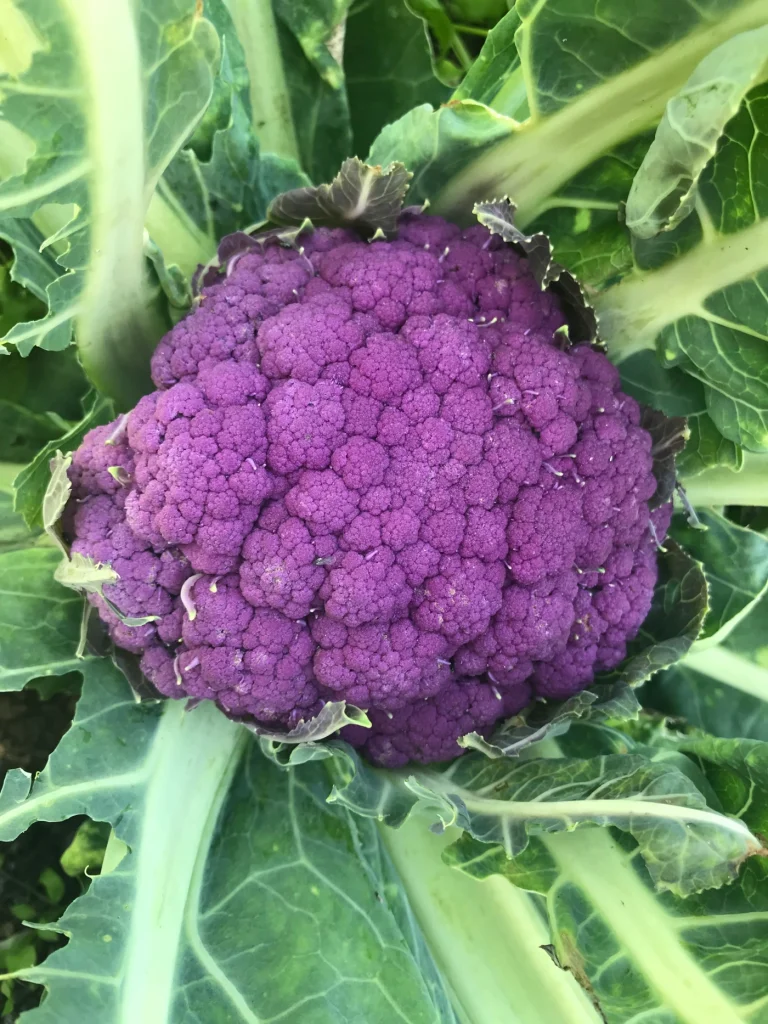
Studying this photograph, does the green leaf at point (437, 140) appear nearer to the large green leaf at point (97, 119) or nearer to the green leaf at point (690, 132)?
the green leaf at point (690, 132)

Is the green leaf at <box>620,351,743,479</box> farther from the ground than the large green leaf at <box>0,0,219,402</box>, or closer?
closer

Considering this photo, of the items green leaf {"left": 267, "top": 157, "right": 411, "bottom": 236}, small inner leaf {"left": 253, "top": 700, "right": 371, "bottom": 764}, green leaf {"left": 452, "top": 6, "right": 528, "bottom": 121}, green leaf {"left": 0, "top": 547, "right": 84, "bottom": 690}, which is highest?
green leaf {"left": 452, "top": 6, "right": 528, "bottom": 121}

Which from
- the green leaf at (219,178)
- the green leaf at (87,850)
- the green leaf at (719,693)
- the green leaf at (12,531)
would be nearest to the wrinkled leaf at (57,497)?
the green leaf at (12,531)

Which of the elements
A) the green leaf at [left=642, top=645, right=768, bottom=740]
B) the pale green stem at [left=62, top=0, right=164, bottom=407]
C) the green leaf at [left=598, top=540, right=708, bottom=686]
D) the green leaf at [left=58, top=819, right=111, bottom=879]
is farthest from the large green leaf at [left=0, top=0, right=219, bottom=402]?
the green leaf at [left=642, top=645, right=768, bottom=740]

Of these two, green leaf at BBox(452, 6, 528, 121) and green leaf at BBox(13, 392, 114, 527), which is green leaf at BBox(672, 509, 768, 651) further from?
green leaf at BBox(13, 392, 114, 527)

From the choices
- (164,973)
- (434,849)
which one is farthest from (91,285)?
(434,849)

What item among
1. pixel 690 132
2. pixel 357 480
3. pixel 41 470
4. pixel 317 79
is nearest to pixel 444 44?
pixel 317 79

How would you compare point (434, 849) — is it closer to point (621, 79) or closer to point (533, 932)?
point (533, 932)
